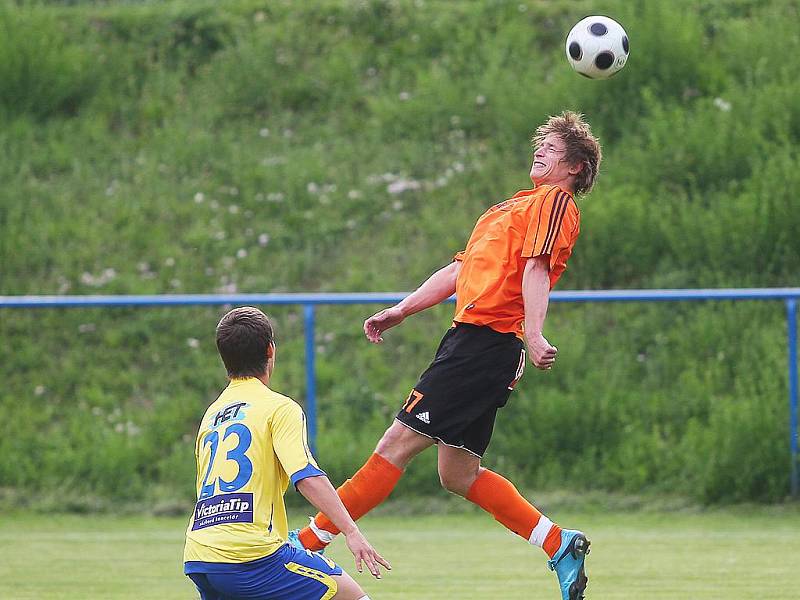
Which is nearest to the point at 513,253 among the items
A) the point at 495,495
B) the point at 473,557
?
the point at 495,495

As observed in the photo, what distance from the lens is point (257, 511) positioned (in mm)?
3920

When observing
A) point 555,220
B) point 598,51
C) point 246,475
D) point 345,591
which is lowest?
point 345,591

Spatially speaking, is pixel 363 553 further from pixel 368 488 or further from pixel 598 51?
pixel 598 51

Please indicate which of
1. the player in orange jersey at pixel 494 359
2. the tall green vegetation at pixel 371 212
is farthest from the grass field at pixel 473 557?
the player in orange jersey at pixel 494 359

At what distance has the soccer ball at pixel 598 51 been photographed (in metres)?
6.23

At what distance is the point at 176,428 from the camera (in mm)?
9414

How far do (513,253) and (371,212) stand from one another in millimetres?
6801

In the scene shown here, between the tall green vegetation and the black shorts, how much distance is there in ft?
11.4

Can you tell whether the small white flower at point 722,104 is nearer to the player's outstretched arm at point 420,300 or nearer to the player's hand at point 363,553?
the player's outstretched arm at point 420,300

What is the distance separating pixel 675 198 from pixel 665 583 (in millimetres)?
5408

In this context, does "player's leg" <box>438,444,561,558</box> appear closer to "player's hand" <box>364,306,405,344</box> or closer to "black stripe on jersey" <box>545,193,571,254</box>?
"player's hand" <box>364,306,405,344</box>

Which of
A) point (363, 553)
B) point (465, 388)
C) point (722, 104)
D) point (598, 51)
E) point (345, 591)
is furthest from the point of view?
point (722, 104)

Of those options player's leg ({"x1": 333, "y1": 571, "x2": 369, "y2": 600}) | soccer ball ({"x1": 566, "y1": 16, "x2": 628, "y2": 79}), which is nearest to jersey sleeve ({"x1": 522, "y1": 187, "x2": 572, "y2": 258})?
soccer ball ({"x1": 566, "y1": 16, "x2": 628, "y2": 79})

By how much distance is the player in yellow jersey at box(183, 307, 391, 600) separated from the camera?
12.7 ft
